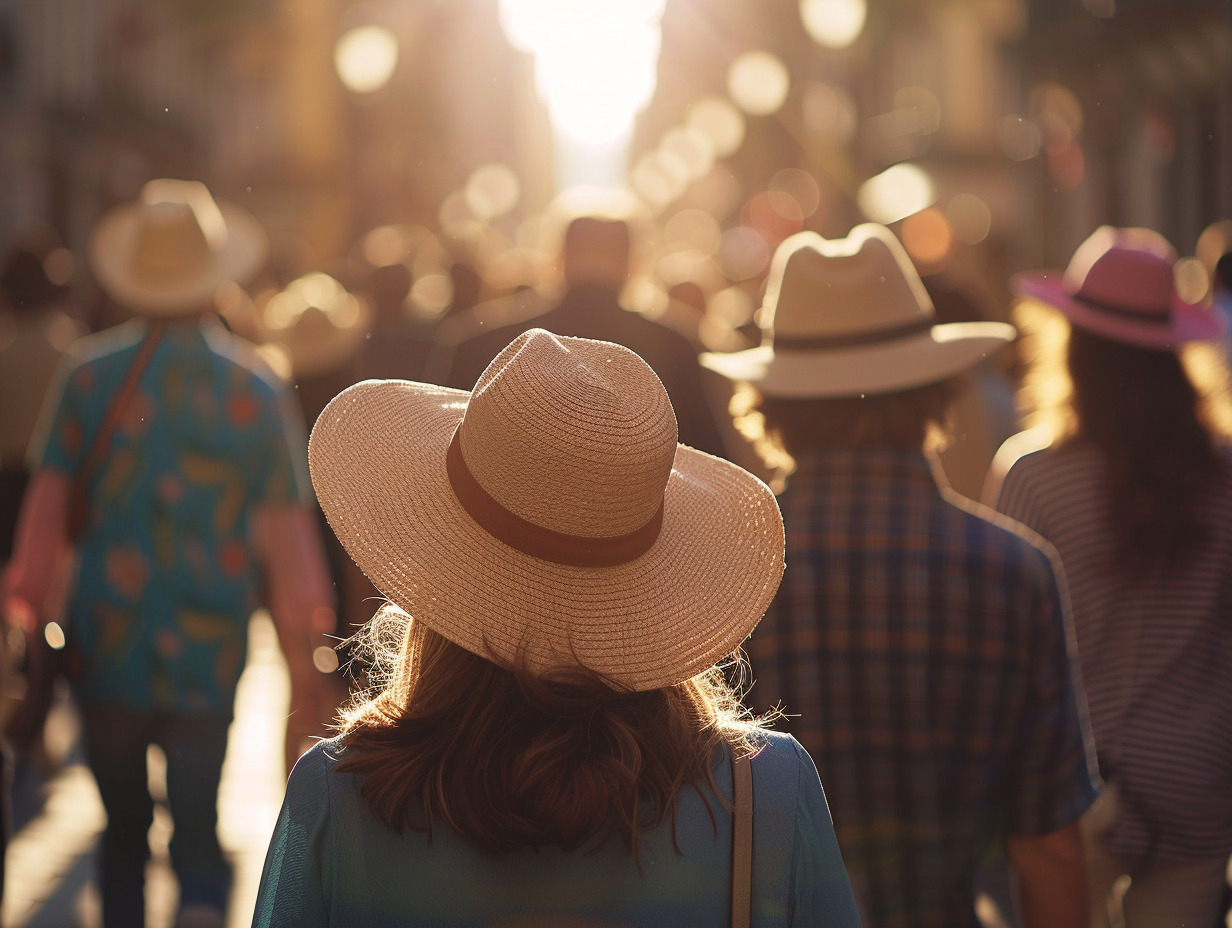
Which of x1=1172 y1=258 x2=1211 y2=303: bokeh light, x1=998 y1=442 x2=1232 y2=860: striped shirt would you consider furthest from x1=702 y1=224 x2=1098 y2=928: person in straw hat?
x1=1172 y1=258 x2=1211 y2=303: bokeh light

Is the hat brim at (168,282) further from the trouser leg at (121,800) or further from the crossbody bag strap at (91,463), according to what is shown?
the trouser leg at (121,800)

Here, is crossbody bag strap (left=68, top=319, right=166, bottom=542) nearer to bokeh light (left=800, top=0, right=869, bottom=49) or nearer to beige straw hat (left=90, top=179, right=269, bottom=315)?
beige straw hat (left=90, top=179, right=269, bottom=315)

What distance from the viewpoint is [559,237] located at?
17.4 feet

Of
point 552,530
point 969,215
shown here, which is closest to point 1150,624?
point 552,530

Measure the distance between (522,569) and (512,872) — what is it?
0.37m

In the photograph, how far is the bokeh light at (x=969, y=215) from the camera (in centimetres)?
1972

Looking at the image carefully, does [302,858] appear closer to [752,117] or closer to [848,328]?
[848,328]

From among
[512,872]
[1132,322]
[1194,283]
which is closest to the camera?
[512,872]

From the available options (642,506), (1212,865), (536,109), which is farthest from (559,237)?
(536,109)

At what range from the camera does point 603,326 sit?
4.87m

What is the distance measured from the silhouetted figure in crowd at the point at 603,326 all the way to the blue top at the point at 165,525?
0.79 m

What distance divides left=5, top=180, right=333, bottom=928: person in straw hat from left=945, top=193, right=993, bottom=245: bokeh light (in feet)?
46.6

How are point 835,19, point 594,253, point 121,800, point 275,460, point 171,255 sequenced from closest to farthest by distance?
1. point 121,800
2. point 275,460
3. point 171,255
4. point 594,253
5. point 835,19

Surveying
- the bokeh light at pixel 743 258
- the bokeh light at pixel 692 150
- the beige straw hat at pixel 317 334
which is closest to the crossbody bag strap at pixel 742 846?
the beige straw hat at pixel 317 334
